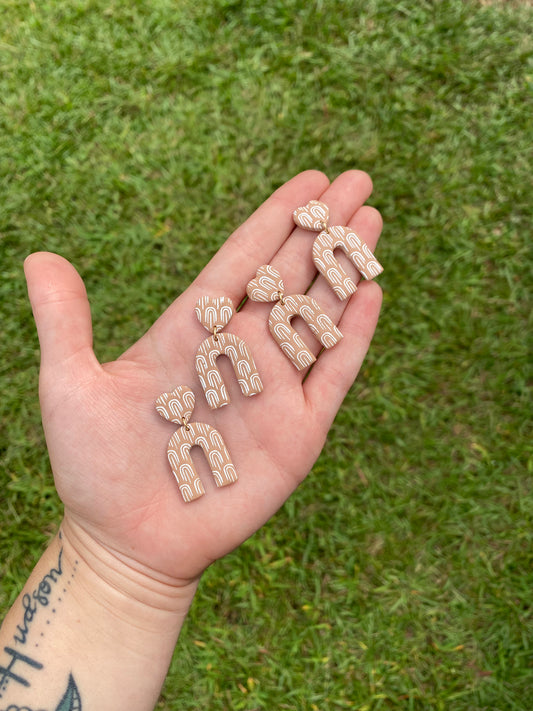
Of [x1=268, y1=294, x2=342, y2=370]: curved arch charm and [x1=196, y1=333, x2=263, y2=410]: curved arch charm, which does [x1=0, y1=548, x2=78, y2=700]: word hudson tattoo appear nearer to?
[x1=196, y1=333, x2=263, y2=410]: curved arch charm

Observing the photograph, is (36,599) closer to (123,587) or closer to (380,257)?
(123,587)

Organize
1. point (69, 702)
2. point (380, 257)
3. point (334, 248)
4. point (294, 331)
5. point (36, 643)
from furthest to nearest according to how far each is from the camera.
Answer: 1. point (380, 257)
2. point (334, 248)
3. point (294, 331)
4. point (36, 643)
5. point (69, 702)

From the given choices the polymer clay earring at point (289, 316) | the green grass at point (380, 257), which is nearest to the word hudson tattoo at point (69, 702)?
the green grass at point (380, 257)

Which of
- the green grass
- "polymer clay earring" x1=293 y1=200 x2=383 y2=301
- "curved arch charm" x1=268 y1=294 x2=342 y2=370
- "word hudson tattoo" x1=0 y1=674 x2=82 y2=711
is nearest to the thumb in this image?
"curved arch charm" x1=268 y1=294 x2=342 y2=370

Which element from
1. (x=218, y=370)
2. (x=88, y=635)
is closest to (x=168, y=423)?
(x=218, y=370)

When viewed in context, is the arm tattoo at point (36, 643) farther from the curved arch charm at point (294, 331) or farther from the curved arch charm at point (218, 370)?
the curved arch charm at point (294, 331)
